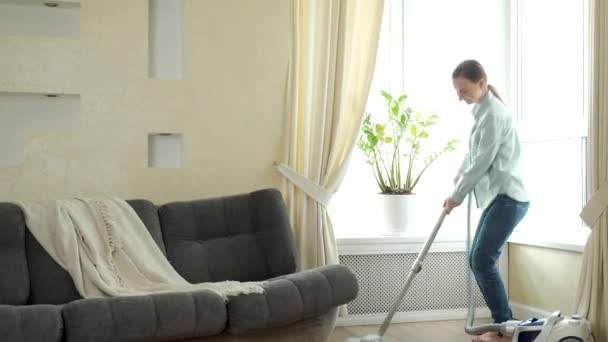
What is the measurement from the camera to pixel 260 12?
4000 millimetres

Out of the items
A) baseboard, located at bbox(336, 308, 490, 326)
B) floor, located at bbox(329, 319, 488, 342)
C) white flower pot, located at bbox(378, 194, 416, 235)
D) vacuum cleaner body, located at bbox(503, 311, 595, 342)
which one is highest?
white flower pot, located at bbox(378, 194, 416, 235)

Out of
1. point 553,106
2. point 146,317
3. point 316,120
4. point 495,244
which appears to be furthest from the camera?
point 553,106

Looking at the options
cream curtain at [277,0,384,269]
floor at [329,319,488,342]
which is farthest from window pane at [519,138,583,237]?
cream curtain at [277,0,384,269]

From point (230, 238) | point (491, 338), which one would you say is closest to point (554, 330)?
point (491, 338)

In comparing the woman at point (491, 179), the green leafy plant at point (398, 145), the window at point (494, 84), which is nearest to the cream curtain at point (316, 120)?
the green leafy plant at point (398, 145)

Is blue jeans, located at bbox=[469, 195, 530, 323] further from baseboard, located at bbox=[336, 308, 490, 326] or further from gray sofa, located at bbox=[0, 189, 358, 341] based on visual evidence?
gray sofa, located at bbox=[0, 189, 358, 341]

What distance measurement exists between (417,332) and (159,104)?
6.13 feet

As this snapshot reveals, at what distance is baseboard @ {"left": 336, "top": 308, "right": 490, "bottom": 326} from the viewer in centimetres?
413

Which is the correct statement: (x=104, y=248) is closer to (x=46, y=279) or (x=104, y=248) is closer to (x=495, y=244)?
(x=46, y=279)

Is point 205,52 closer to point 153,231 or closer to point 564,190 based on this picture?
point 153,231

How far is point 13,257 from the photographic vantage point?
9.98 ft

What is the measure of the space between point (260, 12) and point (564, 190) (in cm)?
203

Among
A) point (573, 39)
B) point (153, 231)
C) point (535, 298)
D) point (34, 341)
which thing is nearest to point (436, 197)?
point (535, 298)

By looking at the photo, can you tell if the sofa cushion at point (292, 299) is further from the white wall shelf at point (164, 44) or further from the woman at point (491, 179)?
the white wall shelf at point (164, 44)
